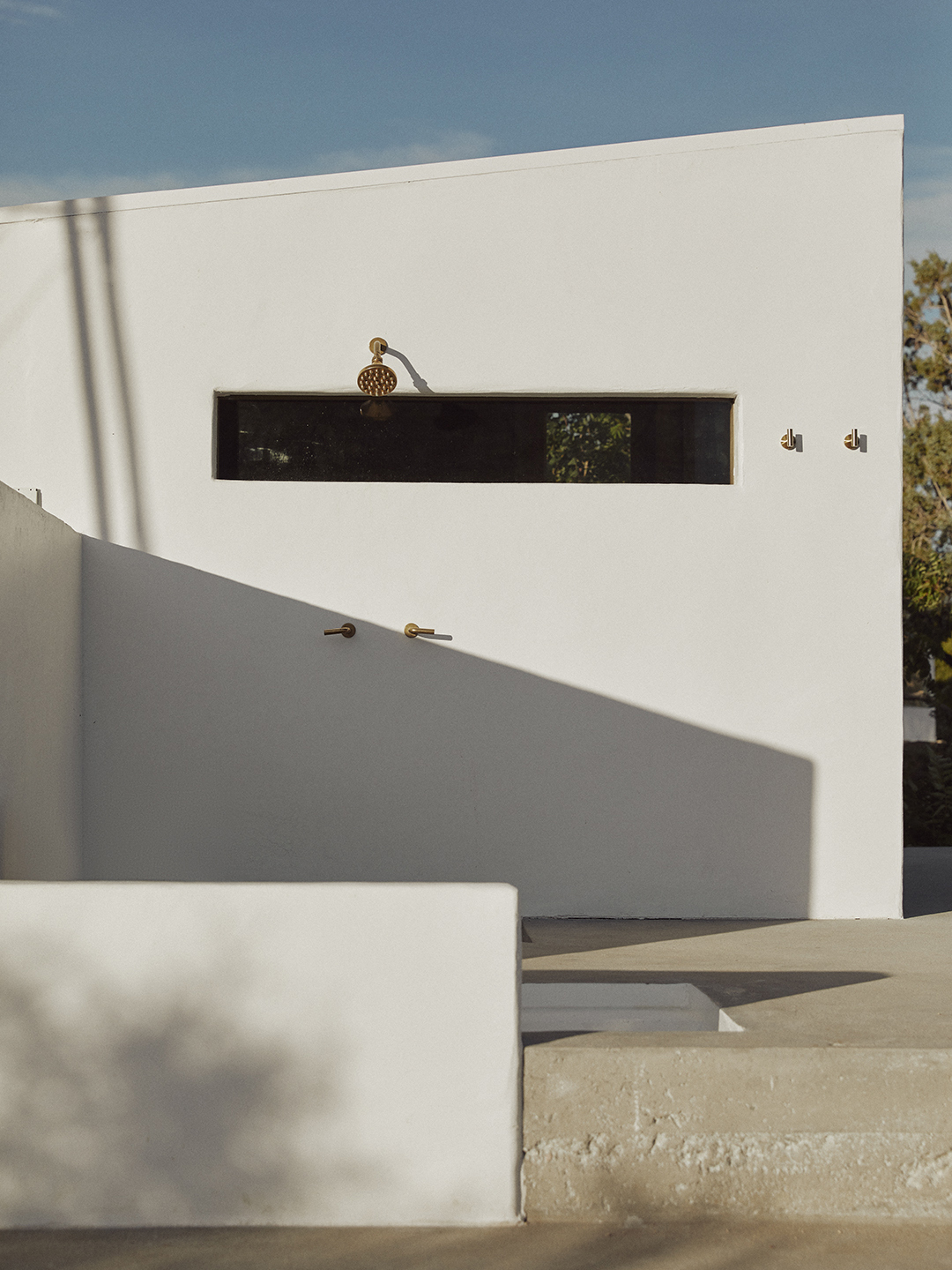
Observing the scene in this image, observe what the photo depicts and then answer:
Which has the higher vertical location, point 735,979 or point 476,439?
point 476,439

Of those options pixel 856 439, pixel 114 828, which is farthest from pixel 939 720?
pixel 114 828

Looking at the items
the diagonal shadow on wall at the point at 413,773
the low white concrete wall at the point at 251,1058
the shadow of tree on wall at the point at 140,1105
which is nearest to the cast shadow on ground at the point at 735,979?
the low white concrete wall at the point at 251,1058

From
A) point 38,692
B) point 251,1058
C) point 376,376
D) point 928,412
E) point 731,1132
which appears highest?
Answer: point 928,412

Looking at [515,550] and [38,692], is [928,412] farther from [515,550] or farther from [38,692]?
[38,692]

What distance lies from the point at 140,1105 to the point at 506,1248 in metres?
1.10

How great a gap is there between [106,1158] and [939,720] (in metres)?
11.8

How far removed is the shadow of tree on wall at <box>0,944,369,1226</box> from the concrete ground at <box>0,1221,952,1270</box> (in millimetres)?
80

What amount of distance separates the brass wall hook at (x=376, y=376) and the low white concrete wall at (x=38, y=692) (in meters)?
1.81

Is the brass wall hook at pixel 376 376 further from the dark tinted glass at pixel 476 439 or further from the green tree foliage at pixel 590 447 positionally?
the green tree foliage at pixel 590 447

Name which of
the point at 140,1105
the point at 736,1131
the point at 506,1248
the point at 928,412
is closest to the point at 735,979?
the point at 736,1131

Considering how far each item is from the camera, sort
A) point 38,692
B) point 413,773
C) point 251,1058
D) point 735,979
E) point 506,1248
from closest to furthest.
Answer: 1. point 506,1248
2. point 251,1058
3. point 735,979
4. point 38,692
5. point 413,773

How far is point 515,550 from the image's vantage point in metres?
6.22

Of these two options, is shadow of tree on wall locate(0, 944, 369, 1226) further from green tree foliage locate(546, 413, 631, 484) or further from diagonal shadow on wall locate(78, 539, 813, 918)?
green tree foliage locate(546, 413, 631, 484)

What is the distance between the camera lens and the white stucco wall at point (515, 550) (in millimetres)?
6164
